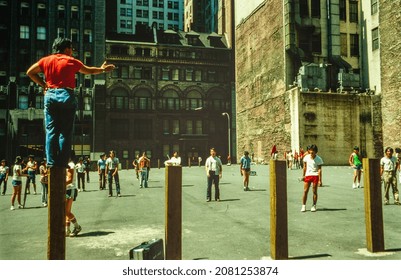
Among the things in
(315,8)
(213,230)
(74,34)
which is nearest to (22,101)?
(74,34)

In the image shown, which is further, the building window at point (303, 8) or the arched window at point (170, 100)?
the arched window at point (170, 100)

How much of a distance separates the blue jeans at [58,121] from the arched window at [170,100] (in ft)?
184

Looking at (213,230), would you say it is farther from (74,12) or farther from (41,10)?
(41,10)

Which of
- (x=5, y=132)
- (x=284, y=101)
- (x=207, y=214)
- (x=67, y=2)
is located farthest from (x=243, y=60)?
(x=207, y=214)

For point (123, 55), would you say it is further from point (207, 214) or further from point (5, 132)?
point (207, 214)

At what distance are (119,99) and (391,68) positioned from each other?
3750cm

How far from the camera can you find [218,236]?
8.47 m

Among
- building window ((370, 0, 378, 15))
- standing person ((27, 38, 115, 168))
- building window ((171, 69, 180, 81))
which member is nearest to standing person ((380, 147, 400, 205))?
standing person ((27, 38, 115, 168))

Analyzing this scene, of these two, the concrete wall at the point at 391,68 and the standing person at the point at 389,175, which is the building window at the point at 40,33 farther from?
the standing person at the point at 389,175

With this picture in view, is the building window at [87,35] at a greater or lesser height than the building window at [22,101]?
greater

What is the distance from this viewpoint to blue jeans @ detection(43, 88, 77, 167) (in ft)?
13.1

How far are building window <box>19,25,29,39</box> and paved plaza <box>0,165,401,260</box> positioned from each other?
42388 millimetres

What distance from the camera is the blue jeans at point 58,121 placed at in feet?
13.1

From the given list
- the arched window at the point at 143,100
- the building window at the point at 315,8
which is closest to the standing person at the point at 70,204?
the building window at the point at 315,8
